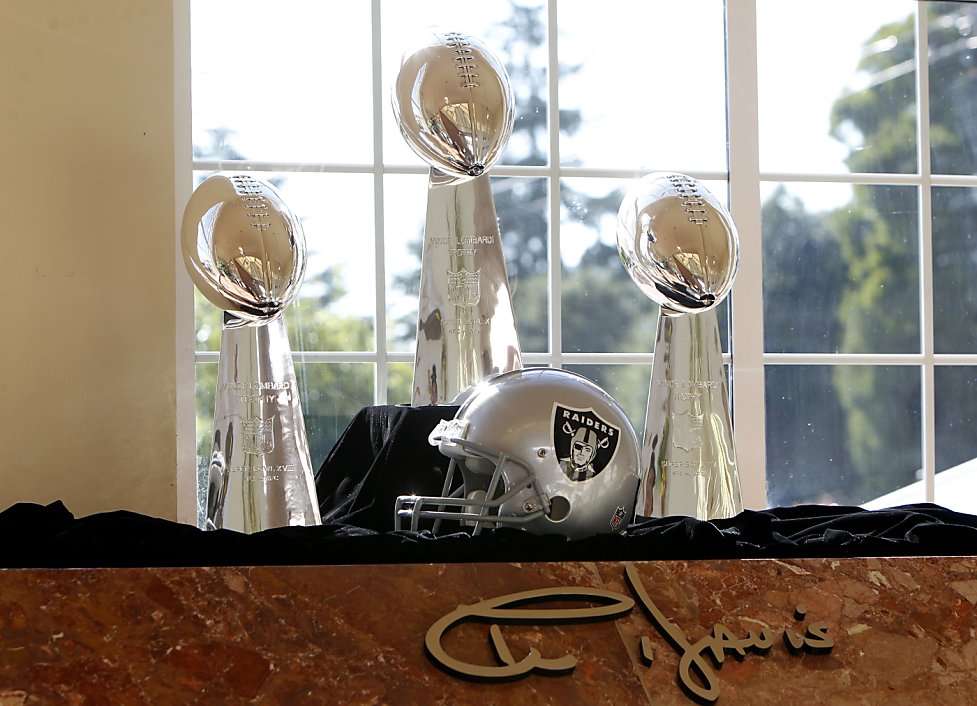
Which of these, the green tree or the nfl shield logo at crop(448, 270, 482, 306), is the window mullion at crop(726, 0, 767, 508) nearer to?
the green tree

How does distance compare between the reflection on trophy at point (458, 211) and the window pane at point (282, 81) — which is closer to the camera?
the reflection on trophy at point (458, 211)

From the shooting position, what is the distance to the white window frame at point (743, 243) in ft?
6.33

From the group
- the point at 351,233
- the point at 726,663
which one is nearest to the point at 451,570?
the point at 726,663

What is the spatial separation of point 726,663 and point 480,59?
873 millimetres

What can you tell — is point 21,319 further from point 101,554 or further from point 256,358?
point 101,554

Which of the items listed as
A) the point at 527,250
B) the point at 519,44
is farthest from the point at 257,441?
the point at 519,44

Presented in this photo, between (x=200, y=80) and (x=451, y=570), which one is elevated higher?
(x=200, y=80)

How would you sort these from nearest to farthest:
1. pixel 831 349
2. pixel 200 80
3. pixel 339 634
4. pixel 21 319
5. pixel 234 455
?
pixel 339 634
pixel 234 455
pixel 21 319
pixel 200 80
pixel 831 349

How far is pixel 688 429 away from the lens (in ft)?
4.98

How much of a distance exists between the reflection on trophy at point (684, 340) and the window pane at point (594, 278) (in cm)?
44

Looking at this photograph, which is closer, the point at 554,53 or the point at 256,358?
the point at 256,358

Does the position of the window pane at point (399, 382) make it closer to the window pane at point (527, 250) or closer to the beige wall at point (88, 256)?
the window pane at point (527, 250)

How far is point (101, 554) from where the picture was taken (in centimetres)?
97
